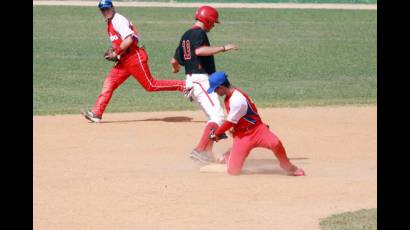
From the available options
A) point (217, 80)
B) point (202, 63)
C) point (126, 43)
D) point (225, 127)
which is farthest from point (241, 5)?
point (225, 127)

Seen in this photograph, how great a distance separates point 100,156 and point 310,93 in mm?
7461

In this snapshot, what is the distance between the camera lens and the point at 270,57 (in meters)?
26.0

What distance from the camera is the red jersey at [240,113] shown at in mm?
11898

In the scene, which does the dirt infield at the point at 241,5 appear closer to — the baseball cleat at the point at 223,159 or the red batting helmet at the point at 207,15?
the red batting helmet at the point at 207,15

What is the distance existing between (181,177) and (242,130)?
0.89 m

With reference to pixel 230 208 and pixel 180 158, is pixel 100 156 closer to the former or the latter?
pixel 180 158

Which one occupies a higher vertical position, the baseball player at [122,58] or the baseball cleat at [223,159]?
the baseball player at [122,58]

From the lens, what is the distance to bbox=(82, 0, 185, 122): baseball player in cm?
1555

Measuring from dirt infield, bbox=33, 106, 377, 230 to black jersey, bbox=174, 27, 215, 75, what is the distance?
1.09 m

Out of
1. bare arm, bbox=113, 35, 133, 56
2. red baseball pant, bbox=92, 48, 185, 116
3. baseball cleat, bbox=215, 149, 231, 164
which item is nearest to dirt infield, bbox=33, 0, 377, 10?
red baseball pant, bbox=92, 48, 185, 116

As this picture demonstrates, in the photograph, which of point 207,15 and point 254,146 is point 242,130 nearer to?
point 254,146

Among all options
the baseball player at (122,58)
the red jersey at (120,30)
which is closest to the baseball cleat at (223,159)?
the baseball player at (122,58)

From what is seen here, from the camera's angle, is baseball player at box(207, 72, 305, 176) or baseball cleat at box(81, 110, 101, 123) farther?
baseball cleat at box(81, 110, 101, 123)

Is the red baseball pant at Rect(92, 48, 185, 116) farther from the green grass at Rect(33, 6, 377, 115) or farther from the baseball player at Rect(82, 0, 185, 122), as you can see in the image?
the green grass at Rect(33, 6, 377, 115)
